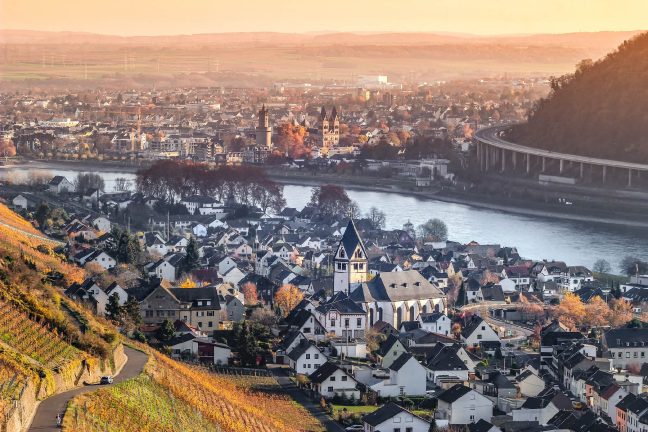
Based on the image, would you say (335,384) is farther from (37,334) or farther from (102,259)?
(102,259)

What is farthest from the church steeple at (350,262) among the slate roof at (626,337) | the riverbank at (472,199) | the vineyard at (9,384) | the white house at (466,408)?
the riverbank at (472,199)

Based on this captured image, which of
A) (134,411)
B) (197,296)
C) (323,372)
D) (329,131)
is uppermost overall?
(134,411)

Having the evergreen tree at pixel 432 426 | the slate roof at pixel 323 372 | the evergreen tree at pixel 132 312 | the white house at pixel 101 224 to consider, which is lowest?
the white house at pixel 101 224

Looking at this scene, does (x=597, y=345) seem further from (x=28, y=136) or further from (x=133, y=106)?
(x=133, y=106)

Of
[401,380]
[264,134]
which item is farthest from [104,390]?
[264,134]

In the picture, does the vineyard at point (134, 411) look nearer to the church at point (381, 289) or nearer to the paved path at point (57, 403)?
the paved path at point (57, 403)

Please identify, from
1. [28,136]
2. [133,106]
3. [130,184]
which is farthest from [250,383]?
[133,106]
